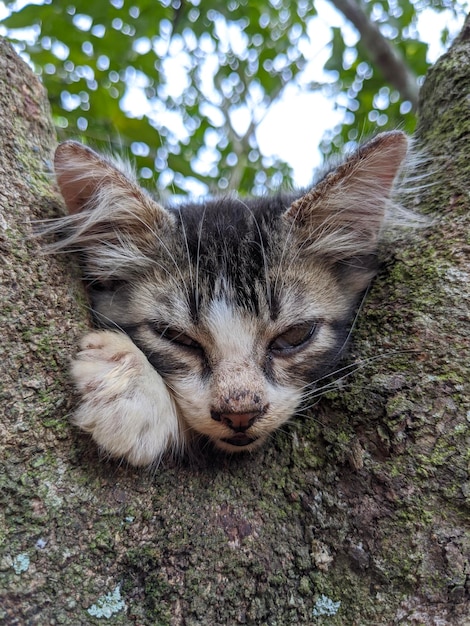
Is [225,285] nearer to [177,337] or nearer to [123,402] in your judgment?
[177,337]

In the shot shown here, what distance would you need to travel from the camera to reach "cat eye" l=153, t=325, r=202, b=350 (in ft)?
5.92

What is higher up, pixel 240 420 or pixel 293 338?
pixel 293 338

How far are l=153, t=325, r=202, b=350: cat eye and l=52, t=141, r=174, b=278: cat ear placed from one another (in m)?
0.29

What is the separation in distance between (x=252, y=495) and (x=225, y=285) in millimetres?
782

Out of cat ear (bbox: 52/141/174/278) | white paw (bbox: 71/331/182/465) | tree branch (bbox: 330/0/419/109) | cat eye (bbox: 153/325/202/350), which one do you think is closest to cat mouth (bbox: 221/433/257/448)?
white paw (bbox: 71/331/182/465)

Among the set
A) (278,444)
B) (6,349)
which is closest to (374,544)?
(278,444)

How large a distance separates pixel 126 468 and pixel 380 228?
1262mm

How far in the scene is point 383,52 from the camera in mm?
3506

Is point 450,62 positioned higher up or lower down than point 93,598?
higher up

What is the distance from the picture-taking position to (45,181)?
1557mm

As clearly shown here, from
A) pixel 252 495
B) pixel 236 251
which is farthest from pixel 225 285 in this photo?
pixel 252 495

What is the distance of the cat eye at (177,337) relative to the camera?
1.80 metres

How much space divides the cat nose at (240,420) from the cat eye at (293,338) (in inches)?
12.8

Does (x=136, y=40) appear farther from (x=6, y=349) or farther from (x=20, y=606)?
(x=20, y=606)
